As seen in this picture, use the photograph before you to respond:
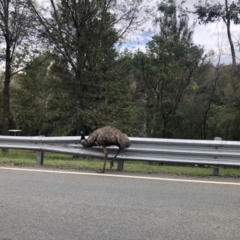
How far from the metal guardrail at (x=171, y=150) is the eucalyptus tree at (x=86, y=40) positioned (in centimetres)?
1051

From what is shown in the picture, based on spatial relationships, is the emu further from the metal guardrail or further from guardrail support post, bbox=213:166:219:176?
guardrail support post, bbox=213:166:219:176

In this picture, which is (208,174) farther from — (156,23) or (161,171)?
(156,23)

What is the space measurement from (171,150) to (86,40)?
43.0 ft

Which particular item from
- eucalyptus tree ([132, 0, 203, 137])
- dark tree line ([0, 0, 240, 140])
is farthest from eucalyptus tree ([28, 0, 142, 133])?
eucalyptus tree ([132, 0, 203, 137])

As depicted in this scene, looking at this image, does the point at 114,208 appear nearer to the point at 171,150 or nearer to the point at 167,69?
the point at 171,150

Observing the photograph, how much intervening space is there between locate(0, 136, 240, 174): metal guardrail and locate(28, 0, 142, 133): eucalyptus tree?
34.5ft

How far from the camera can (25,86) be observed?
21797 mm

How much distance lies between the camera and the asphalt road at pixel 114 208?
13.4 feet

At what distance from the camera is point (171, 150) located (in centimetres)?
766

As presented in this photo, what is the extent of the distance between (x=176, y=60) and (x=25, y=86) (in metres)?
13.3

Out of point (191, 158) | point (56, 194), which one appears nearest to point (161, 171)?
point (191, 158)

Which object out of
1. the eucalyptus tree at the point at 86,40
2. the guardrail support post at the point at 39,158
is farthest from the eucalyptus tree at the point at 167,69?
the guardrail support post at the point at 39,158

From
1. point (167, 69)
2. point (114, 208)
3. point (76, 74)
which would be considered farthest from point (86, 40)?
point (114, 208)

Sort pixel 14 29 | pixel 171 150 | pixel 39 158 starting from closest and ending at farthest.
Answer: pixel 171 150
pixel 39 158
pixel 14 29
